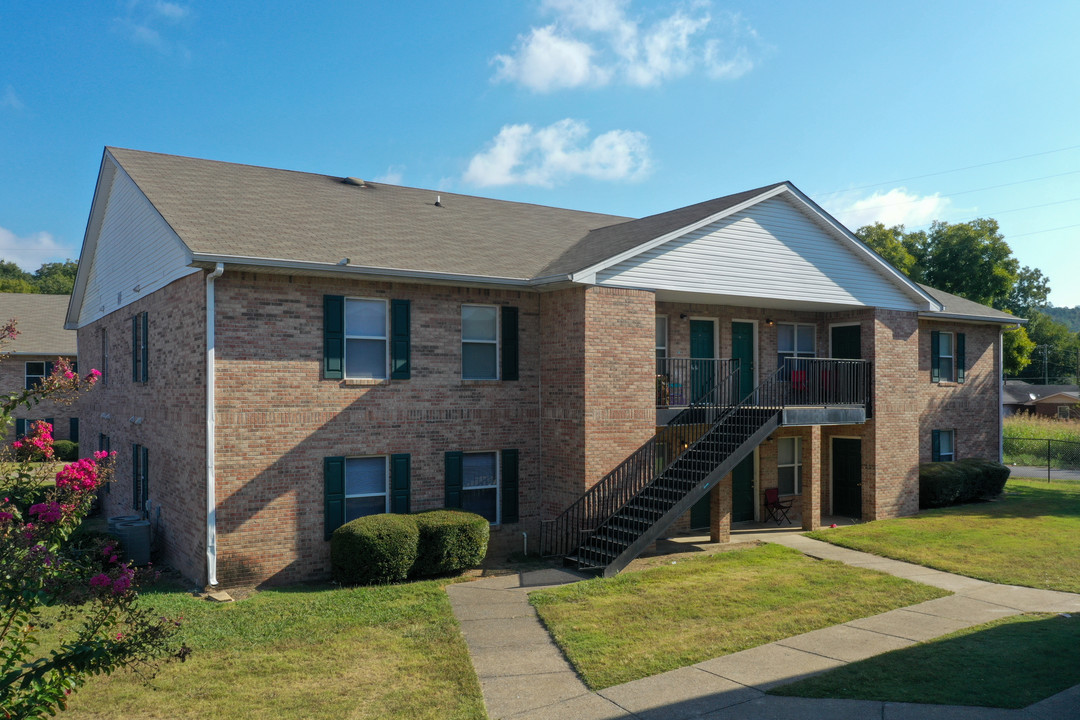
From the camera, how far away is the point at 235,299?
12.4 metres

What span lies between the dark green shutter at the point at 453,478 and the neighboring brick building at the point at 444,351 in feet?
0.14

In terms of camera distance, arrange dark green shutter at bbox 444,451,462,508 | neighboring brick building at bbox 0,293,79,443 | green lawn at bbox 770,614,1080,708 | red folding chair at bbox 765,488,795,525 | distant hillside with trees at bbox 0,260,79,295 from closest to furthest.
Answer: green lawn at bbox 770,614,1080,708, dark green shutter at bbox 444,451,462,508, red folding chair at bbox 765,488,795,525, neighboring brick building at bbox 0,293,79,443, distant hillside with trees at bbox 0,260,79,295

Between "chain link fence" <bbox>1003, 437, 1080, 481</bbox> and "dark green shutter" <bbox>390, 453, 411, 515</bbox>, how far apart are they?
26.8 m

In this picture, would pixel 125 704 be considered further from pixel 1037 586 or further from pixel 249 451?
pixel 1037 586

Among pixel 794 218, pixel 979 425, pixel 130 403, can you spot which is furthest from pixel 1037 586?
Result: pixel 130 403

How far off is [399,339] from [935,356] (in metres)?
16.8

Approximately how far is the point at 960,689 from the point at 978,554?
26.5ft

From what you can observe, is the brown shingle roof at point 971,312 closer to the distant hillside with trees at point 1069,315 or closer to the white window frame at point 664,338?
the white window frame at point 664,338

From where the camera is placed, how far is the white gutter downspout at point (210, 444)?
39.2ft

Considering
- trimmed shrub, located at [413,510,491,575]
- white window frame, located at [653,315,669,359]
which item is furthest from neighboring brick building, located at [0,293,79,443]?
white window frame, located at [653,315,669,359]

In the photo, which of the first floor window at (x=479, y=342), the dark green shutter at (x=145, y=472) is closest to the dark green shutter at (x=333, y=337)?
the first floor window at (x=479, y=342)

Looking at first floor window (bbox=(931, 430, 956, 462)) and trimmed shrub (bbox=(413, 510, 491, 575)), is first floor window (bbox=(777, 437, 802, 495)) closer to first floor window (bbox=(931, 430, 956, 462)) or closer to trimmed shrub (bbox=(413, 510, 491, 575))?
first floor window (bbox=(931, 430, 956, 462))

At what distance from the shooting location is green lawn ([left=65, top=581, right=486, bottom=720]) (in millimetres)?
7480

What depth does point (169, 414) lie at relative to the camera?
1436 cm
